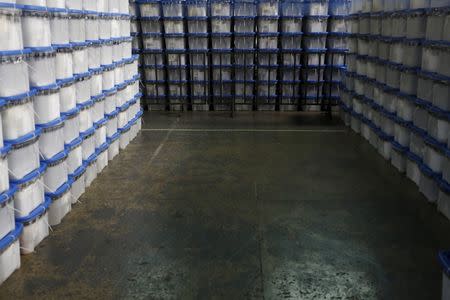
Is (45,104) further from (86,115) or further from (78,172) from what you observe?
(86,115)

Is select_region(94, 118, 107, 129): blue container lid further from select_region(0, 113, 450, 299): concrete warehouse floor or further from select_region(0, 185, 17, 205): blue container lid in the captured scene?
select_region(0, 185, 17, 205): blue container lid

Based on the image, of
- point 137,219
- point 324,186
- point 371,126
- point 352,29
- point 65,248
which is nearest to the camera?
point 65,248

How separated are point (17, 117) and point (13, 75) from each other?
1.40ft

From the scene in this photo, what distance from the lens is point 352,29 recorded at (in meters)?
Answer: 11.7

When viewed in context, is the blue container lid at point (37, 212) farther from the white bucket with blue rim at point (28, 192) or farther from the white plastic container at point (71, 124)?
the white plastic container at point (71, 124)

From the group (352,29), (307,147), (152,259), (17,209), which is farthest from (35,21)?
(352,29)

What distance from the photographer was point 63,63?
633 cm

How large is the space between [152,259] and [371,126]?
592 centimetres

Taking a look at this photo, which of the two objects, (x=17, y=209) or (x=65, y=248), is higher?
(x=17, y=209)

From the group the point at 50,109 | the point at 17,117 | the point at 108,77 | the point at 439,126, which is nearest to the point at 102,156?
the point at 108,77

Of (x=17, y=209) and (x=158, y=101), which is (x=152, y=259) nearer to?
(x=17, y=209)

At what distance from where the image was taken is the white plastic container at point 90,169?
7.40m

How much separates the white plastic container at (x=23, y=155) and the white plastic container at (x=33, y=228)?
1.51ft

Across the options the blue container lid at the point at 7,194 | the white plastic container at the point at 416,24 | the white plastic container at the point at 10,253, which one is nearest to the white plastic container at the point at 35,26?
the blue container lid at the point at 7,194
